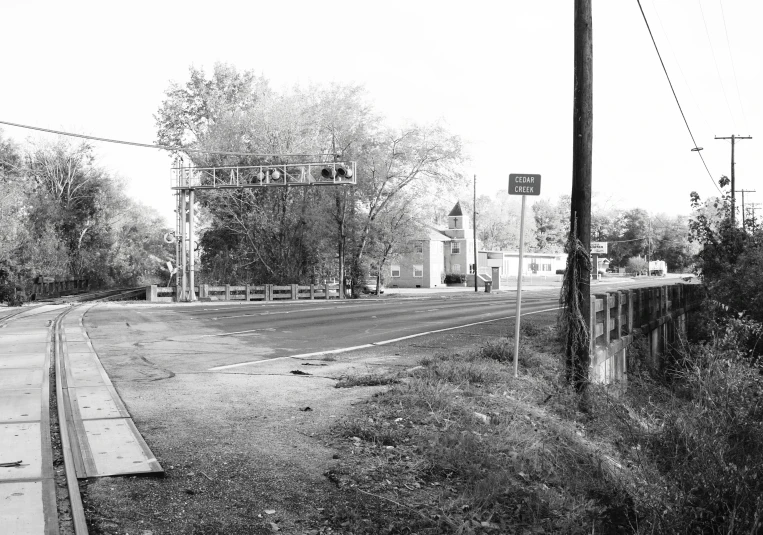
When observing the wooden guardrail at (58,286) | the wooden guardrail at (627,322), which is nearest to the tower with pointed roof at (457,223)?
the wooden guardrail at (58,286)

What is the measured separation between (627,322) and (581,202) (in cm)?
925

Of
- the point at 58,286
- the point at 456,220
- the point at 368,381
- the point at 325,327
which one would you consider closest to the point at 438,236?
the point at 456,220

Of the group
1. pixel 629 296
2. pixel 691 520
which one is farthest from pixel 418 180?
pixel 691 520

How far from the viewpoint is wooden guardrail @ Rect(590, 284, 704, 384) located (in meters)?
13.7

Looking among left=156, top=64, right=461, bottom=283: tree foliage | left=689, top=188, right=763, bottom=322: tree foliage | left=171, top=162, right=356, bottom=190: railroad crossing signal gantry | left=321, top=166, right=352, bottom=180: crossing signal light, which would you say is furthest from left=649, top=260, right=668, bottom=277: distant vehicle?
left=321, top=166, right=352, bottom=180: crossing signal light

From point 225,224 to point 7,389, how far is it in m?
36.0

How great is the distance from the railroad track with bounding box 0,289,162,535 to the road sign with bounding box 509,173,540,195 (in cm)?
656

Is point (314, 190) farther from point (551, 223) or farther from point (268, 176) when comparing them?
point (551, 223)

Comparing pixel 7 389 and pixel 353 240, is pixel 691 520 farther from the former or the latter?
pixel 353 240

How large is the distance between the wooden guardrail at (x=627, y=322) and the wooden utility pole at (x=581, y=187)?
927 mm

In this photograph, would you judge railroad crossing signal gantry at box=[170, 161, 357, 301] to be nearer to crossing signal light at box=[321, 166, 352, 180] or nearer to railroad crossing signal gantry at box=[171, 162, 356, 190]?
railroad crossing signal gantry at box=[171, 162, 356, 190]

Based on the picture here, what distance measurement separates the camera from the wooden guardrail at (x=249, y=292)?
37403 mm

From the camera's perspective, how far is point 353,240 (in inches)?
1789

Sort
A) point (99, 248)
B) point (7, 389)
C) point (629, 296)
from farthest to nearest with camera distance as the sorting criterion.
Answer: point (99, 248) < point (629, 296) < point (7, 389)
